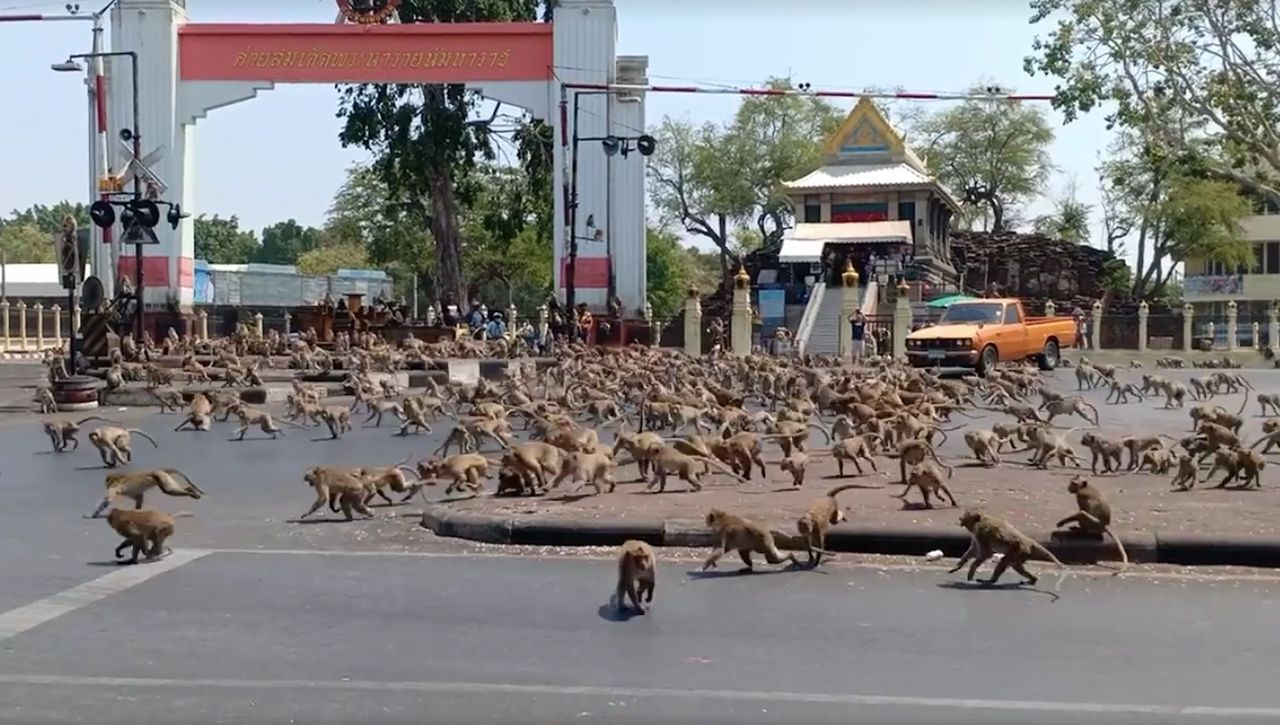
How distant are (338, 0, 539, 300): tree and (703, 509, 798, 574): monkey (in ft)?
135

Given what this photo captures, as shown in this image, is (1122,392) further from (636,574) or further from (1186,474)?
(636,574)

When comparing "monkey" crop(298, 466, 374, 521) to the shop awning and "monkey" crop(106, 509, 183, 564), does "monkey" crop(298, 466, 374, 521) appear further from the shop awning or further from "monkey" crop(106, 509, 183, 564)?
the shop awning

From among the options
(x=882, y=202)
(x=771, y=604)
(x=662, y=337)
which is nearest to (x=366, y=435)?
(x=771, y=604)

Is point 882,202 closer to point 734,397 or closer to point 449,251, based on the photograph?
point 449,251

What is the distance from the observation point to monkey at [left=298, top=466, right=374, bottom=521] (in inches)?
450

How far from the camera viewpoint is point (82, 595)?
8586 mm

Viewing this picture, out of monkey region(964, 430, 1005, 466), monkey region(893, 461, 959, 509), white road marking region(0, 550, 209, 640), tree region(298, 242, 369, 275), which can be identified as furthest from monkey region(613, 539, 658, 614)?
tree region(298, 242, 369, 275)

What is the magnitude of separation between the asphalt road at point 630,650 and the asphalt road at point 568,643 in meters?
0.02

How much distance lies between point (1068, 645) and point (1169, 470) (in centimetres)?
711

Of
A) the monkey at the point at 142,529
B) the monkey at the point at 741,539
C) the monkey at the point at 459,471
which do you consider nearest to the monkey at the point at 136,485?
the monkey at the point at 142,529

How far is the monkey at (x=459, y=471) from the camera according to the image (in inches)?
488

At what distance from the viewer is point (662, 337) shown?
50.9 metres

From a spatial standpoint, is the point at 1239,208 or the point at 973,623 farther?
the point at 1239,208

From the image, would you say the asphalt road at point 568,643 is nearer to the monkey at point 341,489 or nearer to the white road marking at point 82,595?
the white road marking at point 82,595
